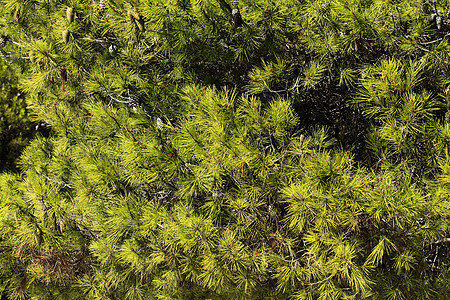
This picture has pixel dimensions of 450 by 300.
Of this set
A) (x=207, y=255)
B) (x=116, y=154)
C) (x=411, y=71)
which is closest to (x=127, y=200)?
(x=116, y=154)

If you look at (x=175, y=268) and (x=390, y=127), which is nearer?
(x=390, y=127)

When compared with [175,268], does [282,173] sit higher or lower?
higher

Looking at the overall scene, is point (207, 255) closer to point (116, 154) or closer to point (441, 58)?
point (116, 154)

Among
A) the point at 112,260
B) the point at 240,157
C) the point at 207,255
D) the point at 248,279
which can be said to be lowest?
the point at 112,260

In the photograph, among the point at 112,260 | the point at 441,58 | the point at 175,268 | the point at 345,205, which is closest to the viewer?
the point at 345,205

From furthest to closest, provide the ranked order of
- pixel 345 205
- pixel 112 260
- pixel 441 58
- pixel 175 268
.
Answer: pixel 112 260 → pixel 175 268 → pixel 441 58 → pixel 345 205

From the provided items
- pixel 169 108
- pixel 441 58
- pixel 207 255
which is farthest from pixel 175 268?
pixel 441 58

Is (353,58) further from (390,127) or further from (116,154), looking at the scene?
(116,154)
